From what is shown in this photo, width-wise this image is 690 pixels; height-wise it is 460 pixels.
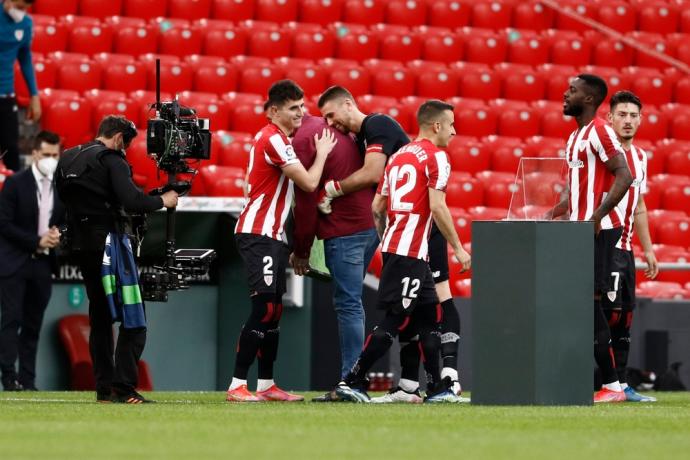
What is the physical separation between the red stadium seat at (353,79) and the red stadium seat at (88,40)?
2.43 metres

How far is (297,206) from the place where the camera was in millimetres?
8320

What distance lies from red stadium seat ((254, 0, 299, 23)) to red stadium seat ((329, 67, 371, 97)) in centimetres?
156

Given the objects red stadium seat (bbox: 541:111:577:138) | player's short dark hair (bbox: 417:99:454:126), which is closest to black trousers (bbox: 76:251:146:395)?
player's short dark hair (bbox: 417:99:454:126)

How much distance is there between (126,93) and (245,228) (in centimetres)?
694

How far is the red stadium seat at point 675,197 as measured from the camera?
15.4 metres

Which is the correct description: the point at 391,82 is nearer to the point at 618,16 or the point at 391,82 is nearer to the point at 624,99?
the point at 618,16

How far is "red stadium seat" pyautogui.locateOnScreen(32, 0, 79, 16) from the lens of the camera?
16.2 m

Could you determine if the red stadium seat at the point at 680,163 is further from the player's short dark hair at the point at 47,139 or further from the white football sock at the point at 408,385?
the white football sock at the point at 408,385

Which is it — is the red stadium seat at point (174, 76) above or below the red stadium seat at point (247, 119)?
above

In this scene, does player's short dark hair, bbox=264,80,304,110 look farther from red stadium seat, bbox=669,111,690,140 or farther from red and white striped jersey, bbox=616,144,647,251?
red stadium seat, bbox=669,111,690,140

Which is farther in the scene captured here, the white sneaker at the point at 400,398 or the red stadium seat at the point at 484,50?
the red stadium seat at the point at 484,50

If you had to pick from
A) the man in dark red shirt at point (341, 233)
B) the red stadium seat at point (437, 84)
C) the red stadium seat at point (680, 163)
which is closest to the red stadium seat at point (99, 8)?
the red stadium seat at point (437, 84)

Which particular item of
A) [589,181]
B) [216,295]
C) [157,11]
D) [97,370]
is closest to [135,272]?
[97,370]

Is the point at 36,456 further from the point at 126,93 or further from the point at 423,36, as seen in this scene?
the point at 423,36
